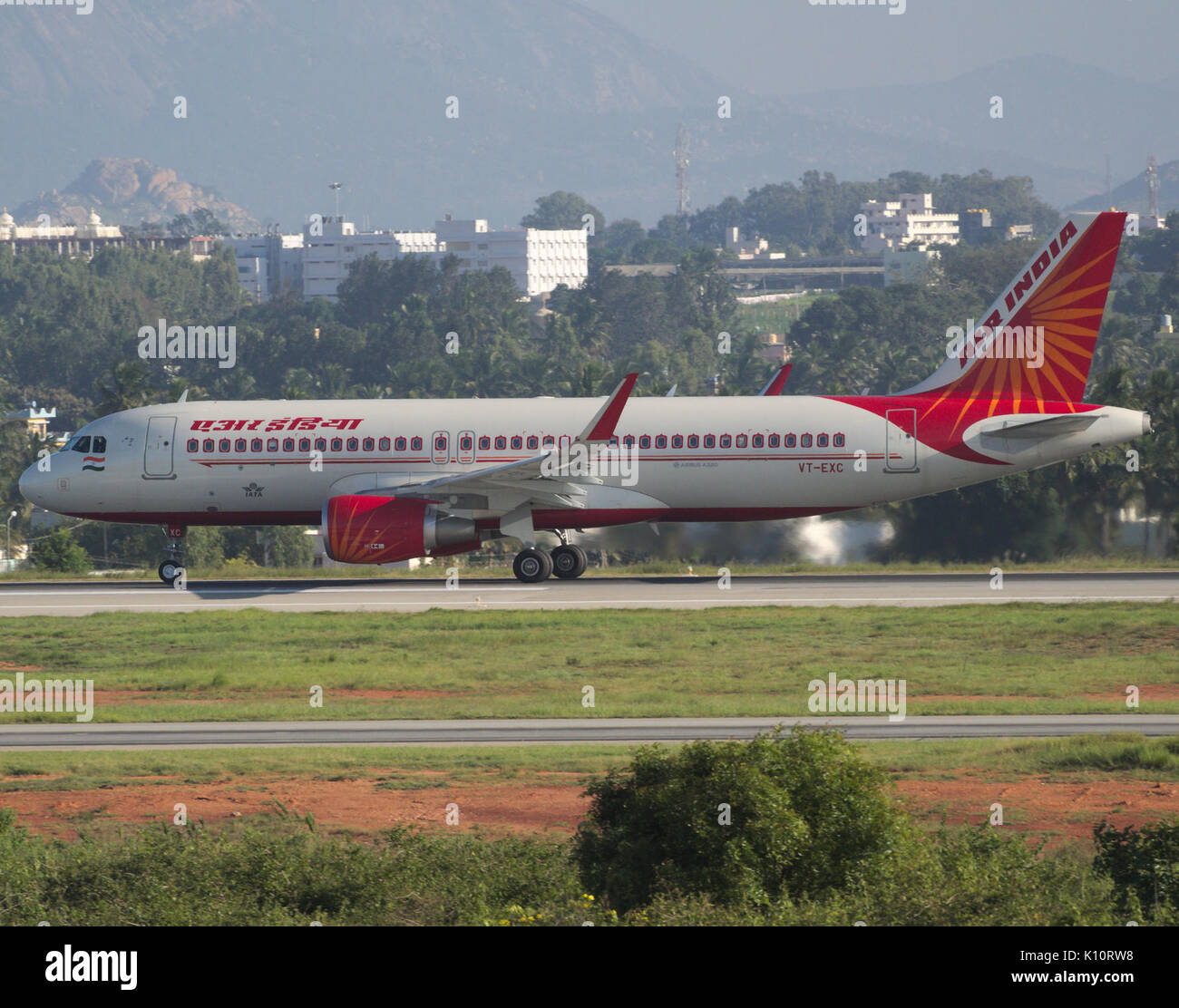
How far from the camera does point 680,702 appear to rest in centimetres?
2644

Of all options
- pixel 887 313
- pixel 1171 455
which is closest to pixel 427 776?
pixel 1171 455

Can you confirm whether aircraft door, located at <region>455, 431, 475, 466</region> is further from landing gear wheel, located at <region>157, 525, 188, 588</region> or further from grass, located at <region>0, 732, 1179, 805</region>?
grass, located at <region>0, 732, 1179, 805</region>

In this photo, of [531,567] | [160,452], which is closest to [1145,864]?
[531,567]

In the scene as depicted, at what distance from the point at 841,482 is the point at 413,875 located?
2734cm

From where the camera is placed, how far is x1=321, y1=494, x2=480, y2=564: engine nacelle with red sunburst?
40.6 meters

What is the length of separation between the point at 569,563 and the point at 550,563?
1.08 m

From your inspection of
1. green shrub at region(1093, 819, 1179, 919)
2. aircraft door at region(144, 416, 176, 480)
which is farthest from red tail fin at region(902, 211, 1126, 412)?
green shrub at region(1093, 819, 1179, 919)

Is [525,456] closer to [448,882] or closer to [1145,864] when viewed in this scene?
[448,882]

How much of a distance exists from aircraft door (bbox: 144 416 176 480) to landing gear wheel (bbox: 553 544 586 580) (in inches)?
450

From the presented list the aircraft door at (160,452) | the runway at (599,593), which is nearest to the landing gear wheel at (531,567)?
the runway at (599,593)

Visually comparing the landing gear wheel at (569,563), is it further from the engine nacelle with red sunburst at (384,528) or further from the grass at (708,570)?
the engine nacelle with red sunburst at (384,528)

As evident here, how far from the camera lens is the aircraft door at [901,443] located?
41.6 metres

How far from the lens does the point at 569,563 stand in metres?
44.2
